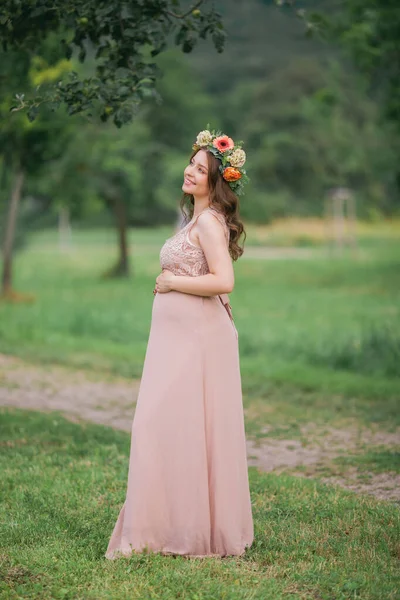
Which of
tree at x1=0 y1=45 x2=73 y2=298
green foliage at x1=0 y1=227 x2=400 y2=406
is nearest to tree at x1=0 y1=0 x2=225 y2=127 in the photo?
green foliage at x1=0 y1=227 x2=400 y2=406

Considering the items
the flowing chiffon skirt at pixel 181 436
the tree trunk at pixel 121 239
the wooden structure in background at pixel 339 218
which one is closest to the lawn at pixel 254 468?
the flowing chiffon skirt at pixel 181 436

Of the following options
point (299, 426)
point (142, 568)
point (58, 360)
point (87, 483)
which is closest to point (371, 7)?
point (58, 360)

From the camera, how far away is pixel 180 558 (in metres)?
5.18

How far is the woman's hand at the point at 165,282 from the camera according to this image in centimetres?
520

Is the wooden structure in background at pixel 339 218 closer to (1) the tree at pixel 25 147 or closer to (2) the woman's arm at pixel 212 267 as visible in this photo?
(1) the tree at pixel 25 147

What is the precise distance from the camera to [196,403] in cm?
518

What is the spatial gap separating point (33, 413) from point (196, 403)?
4.97 metres

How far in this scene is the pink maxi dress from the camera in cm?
517

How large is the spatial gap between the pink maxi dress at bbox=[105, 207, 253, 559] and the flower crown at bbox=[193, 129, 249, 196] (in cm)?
21

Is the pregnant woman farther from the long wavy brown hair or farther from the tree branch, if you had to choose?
the tree branch

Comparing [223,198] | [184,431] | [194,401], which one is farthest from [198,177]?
[184,431]

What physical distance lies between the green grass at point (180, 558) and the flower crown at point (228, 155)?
2.07 m

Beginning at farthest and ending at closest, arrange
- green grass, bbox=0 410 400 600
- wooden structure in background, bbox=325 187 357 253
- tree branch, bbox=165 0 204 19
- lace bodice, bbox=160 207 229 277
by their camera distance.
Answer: wooden structure in background, bbox=325 187 357 253, tree branch, bbox=165 0 204 19, lace bodice, bbox=160 207 229 277, green grass, bbox=0 410 400 600

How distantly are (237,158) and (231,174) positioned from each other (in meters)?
0.09
